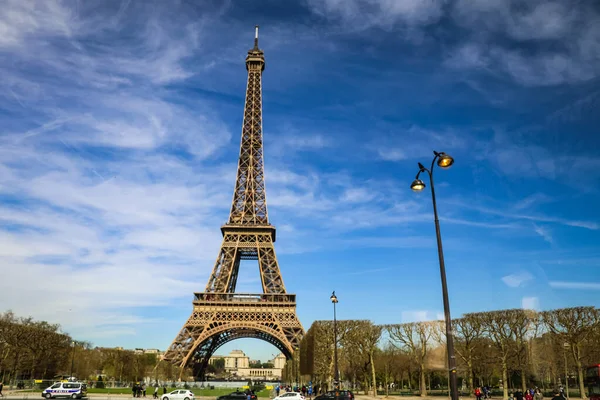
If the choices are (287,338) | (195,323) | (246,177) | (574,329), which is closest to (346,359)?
(287,338)

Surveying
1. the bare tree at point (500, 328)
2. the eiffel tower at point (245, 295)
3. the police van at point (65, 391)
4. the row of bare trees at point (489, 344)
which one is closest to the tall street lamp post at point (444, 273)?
the row of bare trees at point (489, 344)

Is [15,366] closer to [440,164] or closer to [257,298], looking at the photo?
[257,298]

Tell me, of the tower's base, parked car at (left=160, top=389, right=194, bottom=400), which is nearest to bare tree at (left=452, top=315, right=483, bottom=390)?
the tower's base

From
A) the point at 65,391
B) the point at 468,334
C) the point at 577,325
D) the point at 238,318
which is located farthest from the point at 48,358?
the point at 577,325

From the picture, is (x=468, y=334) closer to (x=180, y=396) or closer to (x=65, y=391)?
(x=180, y=396)

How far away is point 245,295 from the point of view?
262 feet

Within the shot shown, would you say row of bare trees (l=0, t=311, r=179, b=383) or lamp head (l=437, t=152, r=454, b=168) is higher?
lamp head (l=437, t=152, r=454, b=168)

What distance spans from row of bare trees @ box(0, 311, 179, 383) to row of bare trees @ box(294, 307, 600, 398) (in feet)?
88.3

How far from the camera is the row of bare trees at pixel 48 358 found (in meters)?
66.2

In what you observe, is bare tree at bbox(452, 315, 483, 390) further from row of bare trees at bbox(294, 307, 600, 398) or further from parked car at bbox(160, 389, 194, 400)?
parked car at bbox(160, 389, 194, 400)

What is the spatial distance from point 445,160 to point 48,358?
7946 cm

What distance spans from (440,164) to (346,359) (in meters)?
60.5

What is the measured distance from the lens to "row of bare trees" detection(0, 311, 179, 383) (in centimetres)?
6625

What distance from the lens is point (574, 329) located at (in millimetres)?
52875
